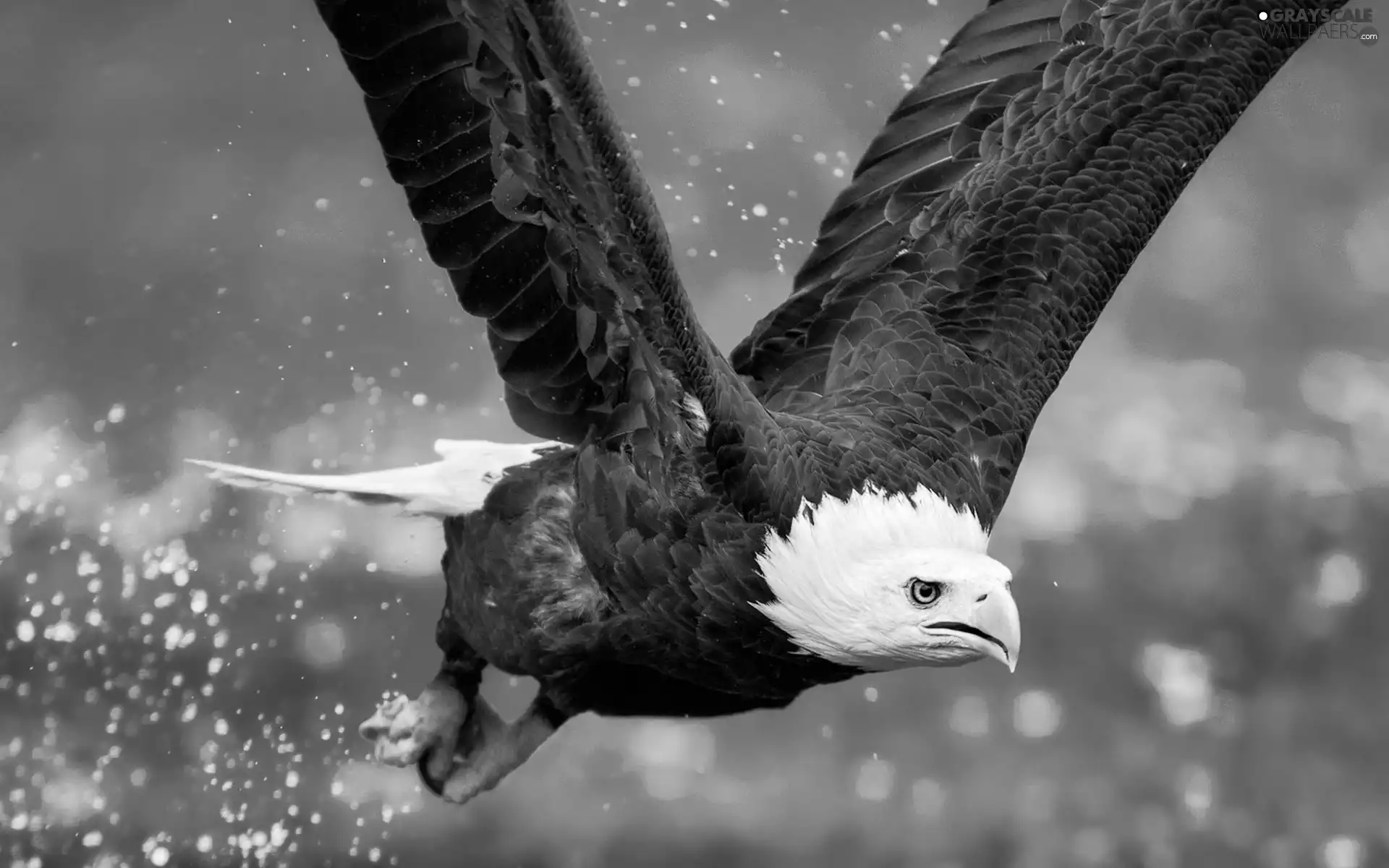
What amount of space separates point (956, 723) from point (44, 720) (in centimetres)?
388

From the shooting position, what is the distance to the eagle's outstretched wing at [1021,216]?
291cm

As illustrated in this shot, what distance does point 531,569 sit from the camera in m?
2.84

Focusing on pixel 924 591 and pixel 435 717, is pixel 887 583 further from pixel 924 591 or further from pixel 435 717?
pixel 435 717

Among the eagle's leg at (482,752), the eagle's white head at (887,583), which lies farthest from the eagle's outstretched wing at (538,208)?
the eagle's leg at (482,752)

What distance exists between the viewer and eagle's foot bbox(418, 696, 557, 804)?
3.42 metres

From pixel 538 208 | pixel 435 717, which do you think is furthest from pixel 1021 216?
pixel 435 717

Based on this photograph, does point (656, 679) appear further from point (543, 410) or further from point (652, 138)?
point (652, 138)

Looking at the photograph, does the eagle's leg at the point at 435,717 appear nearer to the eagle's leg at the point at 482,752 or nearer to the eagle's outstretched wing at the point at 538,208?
the eagle's leg at the point at 482,752

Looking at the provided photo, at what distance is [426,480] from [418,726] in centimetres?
59

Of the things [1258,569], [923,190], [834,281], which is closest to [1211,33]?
[923,190]

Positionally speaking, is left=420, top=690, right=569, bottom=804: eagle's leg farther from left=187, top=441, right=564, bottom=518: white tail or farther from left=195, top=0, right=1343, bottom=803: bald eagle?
left=187, top=441, right=564, bottom=518: white tail

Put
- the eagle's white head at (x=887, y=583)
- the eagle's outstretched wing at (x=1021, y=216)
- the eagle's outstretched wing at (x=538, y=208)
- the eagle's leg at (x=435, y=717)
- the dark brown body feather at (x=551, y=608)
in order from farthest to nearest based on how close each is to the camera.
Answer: the eagle's leg at (x=435, y=717)
the eagle's outstretched wing at (x=1021, y=216)
the dark brown body feather at (x=551, y=608)
the eagle's white head at (x=887, y=583)
the eagle's outstretched wing at (x=538, y=208)

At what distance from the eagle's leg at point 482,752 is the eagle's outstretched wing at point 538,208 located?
→ 0.86 meters

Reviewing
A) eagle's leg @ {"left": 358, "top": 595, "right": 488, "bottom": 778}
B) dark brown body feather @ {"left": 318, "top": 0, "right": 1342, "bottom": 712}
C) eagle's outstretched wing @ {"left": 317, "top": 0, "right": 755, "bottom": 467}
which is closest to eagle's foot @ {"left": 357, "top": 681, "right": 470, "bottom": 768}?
eagle's leg @ {"left": 358, "top": 595, "right": 488, "bottom": 778}
